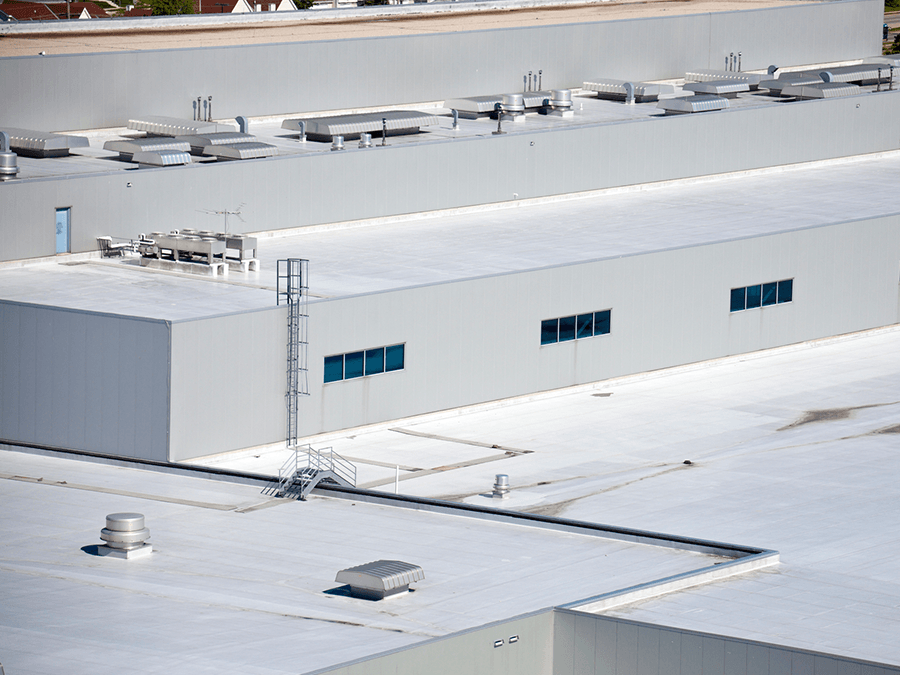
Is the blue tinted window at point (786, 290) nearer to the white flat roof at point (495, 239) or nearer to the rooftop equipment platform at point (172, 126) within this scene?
the white flat roof at point (495, 239)

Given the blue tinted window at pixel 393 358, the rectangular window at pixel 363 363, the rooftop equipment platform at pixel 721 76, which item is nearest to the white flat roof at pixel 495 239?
the blue tinted window at pixel 393 358

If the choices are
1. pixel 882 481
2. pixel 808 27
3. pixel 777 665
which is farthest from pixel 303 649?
pixel 808 27

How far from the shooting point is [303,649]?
26609 mm

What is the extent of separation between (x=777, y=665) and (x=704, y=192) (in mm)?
39885

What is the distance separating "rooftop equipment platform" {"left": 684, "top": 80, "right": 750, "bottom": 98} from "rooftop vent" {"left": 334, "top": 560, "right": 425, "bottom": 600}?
4701 cm

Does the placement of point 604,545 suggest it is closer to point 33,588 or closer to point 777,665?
point 777,665

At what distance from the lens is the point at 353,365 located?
43875 mm

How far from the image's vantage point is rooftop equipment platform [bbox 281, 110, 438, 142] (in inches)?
2394

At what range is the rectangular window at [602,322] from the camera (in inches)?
1945

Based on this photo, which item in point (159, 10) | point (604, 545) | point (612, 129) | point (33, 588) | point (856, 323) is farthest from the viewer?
point (159, 10)

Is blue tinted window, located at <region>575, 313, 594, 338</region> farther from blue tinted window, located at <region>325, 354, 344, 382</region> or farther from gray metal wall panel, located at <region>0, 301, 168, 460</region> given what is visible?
gray metal wall panel, located at <region>0, 301, 168, 460</region>

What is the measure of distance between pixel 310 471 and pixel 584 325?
14200 mm

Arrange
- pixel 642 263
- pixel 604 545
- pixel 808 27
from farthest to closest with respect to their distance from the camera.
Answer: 1. pixel 808 27
2. pixel 642 263
3. pixel 604 545

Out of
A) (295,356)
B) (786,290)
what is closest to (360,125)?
(786,290)
